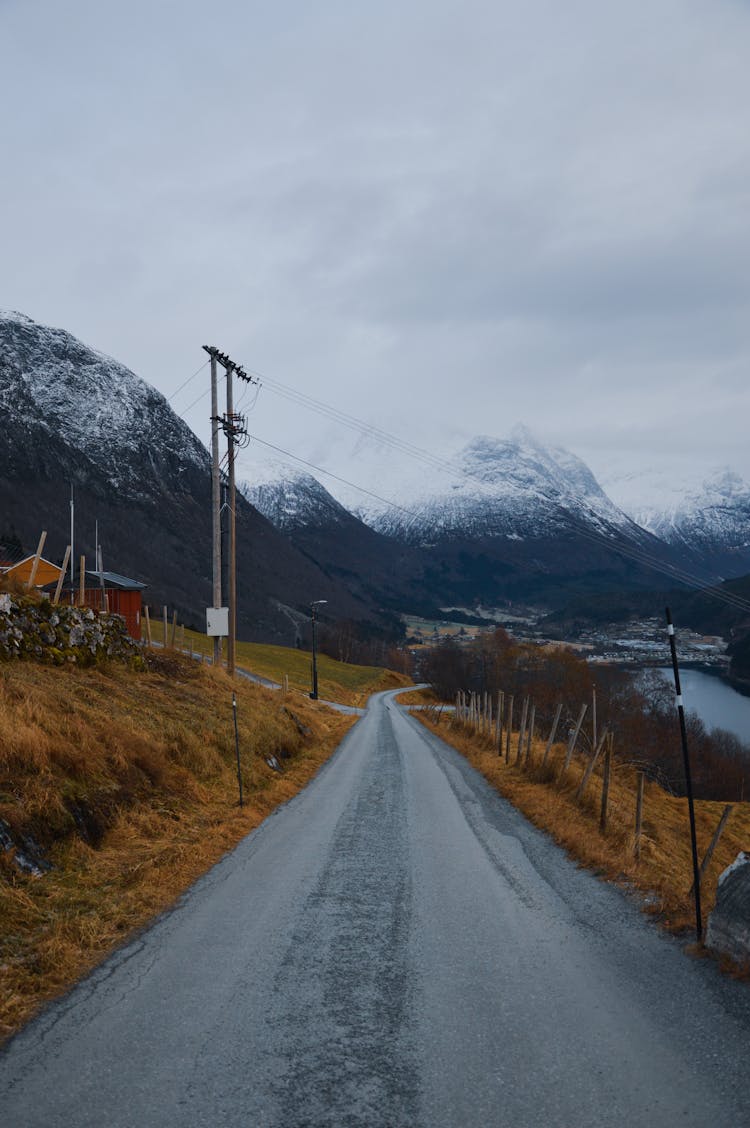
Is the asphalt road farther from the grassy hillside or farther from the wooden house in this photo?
the grassy hillside

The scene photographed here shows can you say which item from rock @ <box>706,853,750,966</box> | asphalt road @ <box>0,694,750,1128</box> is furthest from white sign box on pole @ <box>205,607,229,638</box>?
rock @ <box>706,853,750,966</box>

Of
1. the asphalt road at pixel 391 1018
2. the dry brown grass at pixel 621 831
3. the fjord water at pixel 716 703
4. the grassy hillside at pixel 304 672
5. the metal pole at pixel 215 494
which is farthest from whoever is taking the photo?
the fjord water at pixel 716 703

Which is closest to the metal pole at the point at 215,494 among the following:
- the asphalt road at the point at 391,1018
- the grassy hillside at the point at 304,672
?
the asphalt road at the point at 391,1018

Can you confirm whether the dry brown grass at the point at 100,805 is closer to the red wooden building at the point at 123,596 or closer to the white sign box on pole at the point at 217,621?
the white sign box on pole at the point at 217,621

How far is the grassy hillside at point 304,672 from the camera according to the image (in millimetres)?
74106

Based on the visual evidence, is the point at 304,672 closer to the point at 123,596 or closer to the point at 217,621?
the point at 123,596

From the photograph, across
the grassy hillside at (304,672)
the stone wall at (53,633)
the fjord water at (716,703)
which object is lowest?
the fjord water at (716,703)

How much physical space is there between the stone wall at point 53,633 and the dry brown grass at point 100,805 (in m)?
0.59

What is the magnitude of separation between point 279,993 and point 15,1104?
2513mm

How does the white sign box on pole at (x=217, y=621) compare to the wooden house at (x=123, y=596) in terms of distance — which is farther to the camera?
the wooden house at (x=123, y=596)

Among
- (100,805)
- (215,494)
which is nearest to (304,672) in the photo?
(215,494)

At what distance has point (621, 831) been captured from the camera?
50.7 feet

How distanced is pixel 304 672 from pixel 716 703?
72516 mm

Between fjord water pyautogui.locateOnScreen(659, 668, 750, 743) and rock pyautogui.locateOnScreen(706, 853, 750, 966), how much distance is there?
84562 millimetres
